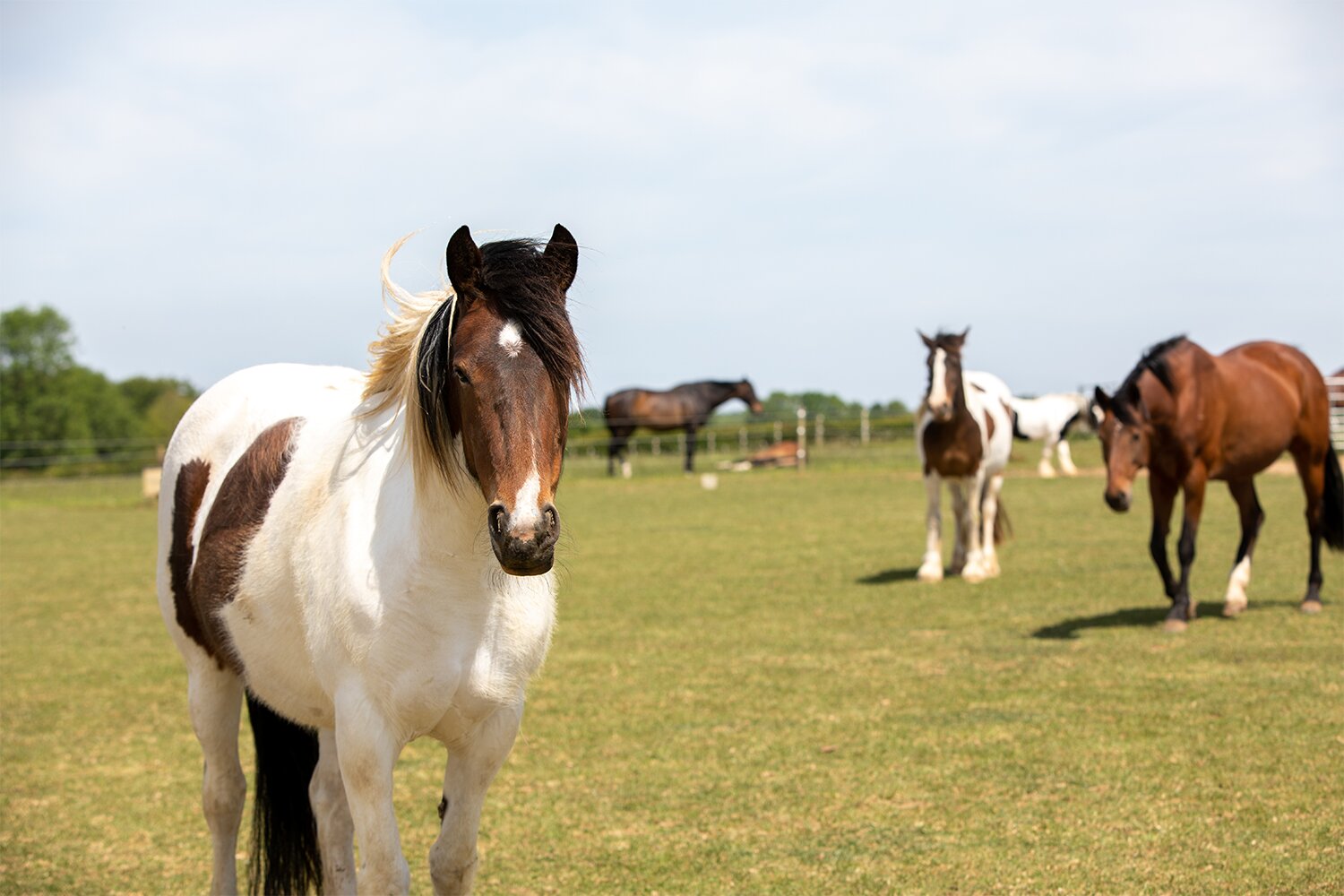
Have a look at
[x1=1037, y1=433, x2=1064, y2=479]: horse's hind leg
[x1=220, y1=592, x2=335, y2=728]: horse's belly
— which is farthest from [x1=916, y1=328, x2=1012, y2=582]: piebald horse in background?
[x1=1037, y1=433, x2=1064, y2=479]: horse's hind leg

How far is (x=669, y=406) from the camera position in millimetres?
31094

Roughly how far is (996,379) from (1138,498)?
8.33m

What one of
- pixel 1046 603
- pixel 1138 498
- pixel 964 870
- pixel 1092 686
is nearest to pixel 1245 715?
pixel 1092 686

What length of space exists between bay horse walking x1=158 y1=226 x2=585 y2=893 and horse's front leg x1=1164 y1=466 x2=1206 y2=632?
6.34 metres

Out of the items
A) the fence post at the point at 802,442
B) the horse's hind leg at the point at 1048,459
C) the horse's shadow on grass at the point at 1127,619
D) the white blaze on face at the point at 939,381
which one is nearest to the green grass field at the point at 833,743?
the horse's shadow on grass at the point at 1127,619

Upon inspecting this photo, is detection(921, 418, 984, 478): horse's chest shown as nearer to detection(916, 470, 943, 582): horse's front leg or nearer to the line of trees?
detection(916, 470, 943, 582): horse's front leg

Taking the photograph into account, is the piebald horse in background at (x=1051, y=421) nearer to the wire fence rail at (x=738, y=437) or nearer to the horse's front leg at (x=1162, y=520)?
the wire fence rail at (x=738, y=437)

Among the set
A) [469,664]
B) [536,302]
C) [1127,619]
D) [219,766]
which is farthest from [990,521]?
[536,302]

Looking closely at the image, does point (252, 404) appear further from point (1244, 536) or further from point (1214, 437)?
point (1244, 536)

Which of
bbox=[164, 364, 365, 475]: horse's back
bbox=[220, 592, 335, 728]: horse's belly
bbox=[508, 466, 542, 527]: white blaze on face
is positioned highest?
bbox=[164, 364, 365, 475]: horse's back

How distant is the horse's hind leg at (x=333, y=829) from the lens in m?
3.71

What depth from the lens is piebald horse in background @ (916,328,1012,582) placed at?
36.2 ft

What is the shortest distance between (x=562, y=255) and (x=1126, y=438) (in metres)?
6.35

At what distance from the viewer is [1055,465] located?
27391mm
